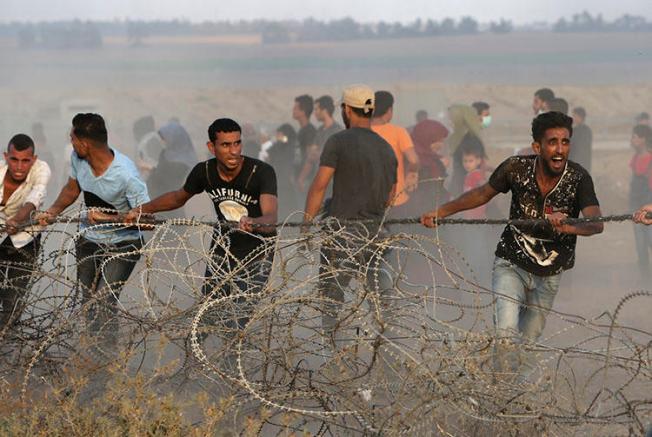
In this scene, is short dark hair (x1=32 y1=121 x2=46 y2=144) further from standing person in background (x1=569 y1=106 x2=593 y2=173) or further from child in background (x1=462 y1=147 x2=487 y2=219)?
standing person in background (x1=569 y1=106 x2=593 y2=173)

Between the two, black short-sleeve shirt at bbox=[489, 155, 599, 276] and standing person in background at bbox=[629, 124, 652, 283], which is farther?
standing person in background at bbox=[629, 124, 652, 283]

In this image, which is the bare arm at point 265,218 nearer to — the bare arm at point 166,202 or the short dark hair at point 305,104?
the bare arm at point 166,202

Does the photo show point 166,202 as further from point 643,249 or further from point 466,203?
point 643,249

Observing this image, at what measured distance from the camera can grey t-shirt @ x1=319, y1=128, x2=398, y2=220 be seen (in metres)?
7.04

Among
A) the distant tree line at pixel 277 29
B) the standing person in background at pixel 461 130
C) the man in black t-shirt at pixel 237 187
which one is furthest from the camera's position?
the distant tree line at pixel 277 29

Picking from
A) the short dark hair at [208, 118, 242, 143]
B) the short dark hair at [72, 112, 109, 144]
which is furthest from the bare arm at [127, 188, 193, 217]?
the short dark hair at [72, 112, 109, 144]

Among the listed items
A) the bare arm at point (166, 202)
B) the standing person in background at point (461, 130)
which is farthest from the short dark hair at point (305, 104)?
the bare arm at point (166, 202)

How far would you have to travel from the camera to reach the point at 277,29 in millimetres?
64000

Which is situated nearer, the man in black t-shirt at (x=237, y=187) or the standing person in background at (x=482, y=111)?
the man in black t-shirt at (x=237, y=187)

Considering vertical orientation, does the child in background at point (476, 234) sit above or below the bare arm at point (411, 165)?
below

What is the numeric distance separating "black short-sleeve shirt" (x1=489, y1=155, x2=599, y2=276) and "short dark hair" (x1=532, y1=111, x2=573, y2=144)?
14 centimetres

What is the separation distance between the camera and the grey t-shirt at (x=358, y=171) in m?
7.04

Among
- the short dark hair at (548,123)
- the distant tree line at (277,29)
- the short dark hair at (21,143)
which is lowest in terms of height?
the distant tree line at (277,29)

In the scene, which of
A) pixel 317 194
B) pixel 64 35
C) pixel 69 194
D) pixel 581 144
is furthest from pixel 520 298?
pixel 64 35
